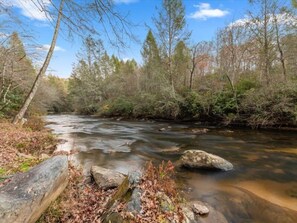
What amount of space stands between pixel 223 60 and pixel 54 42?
1626 cm

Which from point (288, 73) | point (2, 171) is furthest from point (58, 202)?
point (288, 73)

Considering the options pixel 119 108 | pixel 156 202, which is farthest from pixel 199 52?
pixel 156 202

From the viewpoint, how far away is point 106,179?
4.82 meters

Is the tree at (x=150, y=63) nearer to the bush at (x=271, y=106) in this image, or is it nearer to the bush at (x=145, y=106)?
the bush at (x=145, y=106)

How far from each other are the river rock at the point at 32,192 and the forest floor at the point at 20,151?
1.91 ft

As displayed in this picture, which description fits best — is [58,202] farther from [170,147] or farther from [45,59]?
[45,59]

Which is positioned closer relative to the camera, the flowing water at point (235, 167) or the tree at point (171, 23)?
the flowing water at point (235, 167)

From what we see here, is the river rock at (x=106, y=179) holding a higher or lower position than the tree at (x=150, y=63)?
lower

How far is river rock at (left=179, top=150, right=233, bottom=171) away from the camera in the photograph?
6.50 m

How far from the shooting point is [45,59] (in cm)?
1100

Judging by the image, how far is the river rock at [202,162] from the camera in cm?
650

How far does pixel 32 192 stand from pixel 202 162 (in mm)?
4963

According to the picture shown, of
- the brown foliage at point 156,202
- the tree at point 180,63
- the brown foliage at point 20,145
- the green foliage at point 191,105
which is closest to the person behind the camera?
the brown foliage at point 156,202

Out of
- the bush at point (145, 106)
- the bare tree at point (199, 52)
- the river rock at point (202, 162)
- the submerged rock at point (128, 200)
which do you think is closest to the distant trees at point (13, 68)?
the submerged rock at point (128, 200)
